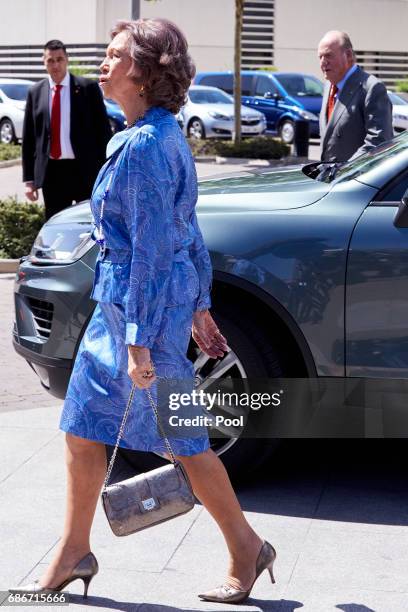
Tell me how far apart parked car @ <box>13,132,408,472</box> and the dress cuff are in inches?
48.0

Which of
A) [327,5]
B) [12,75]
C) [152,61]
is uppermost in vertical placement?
[152,61]

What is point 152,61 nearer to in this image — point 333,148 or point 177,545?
point 177,545

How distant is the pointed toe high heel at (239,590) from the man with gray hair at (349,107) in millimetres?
3407

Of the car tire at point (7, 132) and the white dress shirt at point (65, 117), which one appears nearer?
the white dress shirt at point (65, 117)

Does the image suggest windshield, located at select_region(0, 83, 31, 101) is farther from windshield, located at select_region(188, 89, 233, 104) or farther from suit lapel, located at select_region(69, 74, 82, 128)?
suit lapel, located at select_region(69, 74, 82, 128)

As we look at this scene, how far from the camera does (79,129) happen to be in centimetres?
828

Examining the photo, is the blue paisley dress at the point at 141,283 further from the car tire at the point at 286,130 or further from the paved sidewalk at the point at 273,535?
the car tire at the point at 286,130

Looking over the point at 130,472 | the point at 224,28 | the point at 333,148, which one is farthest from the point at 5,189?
the point at 224,28

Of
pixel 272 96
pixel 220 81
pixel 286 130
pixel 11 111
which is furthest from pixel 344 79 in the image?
pixel 220 81

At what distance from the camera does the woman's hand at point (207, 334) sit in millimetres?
3666

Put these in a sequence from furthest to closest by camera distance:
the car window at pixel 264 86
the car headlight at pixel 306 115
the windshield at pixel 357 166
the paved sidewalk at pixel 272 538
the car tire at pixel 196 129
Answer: the car window at pixel 264 86 → the car headlight at pixel 306 115 → the car tire at pixel 196 129 → the windshield at pixel 357 166 → the paved sidewalk at pixel 272 538

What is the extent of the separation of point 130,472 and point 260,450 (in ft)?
2.02

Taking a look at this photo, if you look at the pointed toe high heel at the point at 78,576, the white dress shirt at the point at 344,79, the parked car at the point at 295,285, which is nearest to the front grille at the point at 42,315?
the parked car at the point at 295,285

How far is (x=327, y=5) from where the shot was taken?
1737 inches
